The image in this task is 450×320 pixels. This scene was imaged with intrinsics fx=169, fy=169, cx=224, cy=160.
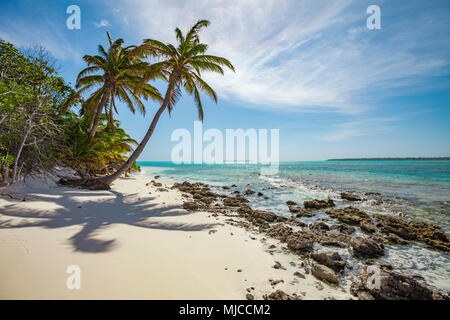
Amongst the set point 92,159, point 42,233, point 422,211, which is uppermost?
point 92,159

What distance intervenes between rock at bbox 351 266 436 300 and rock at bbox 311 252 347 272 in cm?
48

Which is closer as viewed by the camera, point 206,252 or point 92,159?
point 206,252

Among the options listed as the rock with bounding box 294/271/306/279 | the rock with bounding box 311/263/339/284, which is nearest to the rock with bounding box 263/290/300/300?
the rock with bounding box 294/271/306/279

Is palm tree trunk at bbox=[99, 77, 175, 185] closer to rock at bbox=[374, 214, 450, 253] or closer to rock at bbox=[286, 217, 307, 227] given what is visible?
rock at bbox=[286, 217, 307, 227]

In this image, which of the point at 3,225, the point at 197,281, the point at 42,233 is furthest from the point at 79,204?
the point at 197,281

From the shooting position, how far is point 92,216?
4922 millimetres

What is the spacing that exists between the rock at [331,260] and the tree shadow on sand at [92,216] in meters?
2.84

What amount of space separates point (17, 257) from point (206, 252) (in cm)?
298

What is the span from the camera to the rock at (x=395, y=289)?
8.78 feet

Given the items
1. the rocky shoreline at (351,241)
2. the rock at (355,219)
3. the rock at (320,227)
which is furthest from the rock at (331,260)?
the rock at (355,219)

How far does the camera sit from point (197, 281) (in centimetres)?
250

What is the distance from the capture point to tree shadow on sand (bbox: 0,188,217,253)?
11.4 ft
